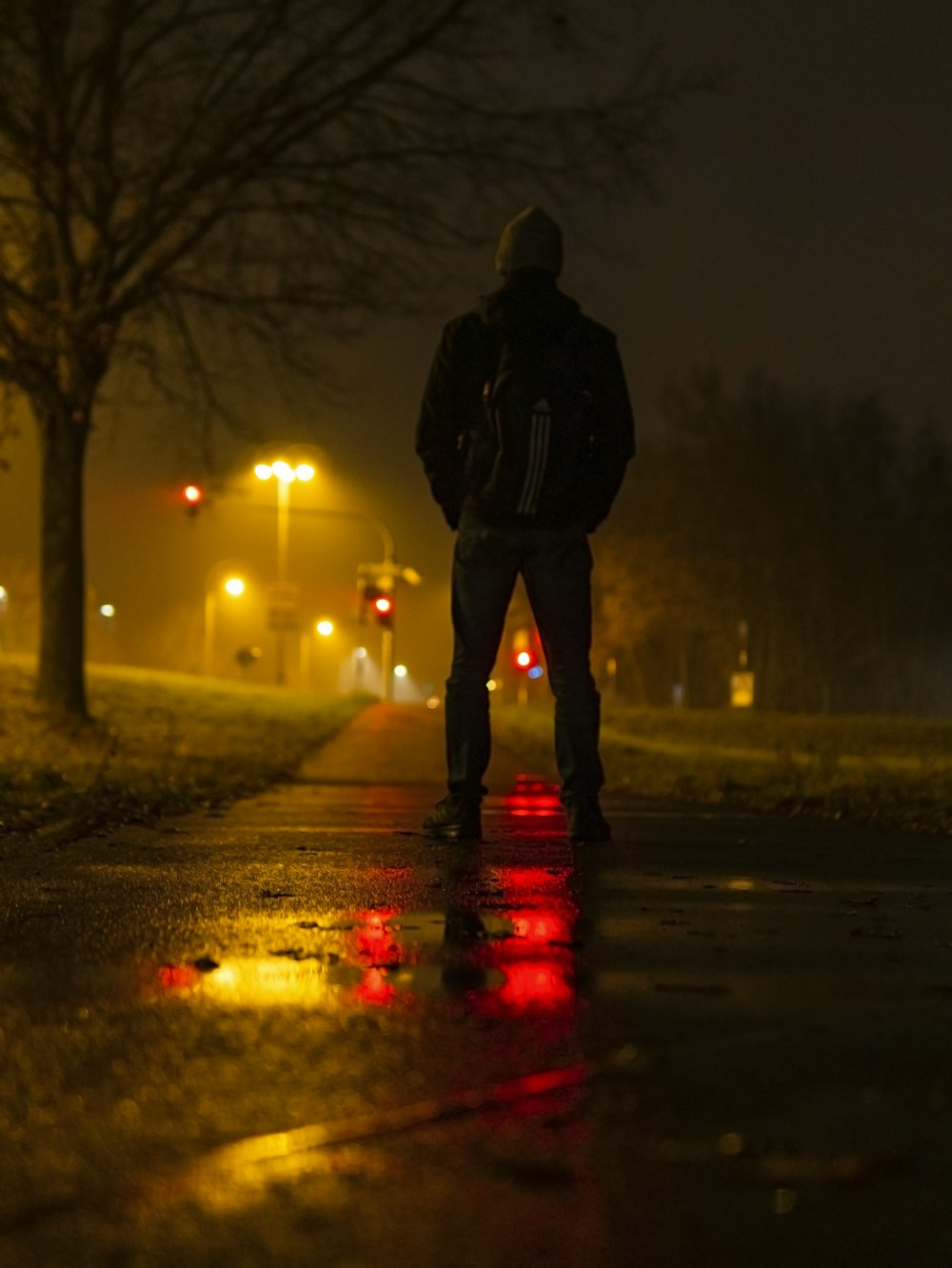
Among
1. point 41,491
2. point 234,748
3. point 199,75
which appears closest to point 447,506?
point 234,748

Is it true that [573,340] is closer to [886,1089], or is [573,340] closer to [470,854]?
[470,854]

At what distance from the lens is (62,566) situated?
2064 cm

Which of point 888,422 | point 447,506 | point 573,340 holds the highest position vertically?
point 888,422

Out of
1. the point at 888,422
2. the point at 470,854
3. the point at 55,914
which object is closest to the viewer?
the point at 55,914

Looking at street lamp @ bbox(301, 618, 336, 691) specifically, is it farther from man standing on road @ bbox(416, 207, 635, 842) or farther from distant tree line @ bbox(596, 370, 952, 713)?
man standing on road @ bbox(416, 207, 635, 842)

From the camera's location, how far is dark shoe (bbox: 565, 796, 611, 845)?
23.2ft

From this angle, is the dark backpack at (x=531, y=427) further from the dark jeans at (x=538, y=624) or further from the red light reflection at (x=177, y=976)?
the red light reflection at (x=177, y=976)

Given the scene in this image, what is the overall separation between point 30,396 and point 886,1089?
18.1 metres

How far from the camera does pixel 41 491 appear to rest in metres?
20.7

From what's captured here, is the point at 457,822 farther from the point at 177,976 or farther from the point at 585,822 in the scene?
the point at 177,976

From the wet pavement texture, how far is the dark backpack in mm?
1843

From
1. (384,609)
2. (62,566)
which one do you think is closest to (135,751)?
(62,566)

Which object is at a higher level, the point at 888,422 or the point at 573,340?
the point at 888,422

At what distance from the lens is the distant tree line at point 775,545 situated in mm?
68688
